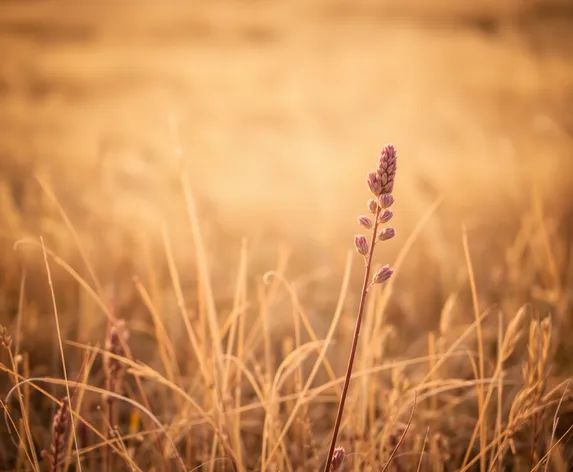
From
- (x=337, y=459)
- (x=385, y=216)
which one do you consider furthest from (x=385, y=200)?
(x=337, y=459)

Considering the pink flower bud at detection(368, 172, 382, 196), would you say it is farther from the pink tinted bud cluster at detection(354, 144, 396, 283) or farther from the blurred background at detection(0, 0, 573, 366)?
the blurred background at detection(0, 0, 573, 366)

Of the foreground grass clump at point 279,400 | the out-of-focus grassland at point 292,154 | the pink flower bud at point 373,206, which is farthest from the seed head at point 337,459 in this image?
the out-of-focus grassland at point 292,154

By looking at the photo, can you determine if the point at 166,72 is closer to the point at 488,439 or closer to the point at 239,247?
the point at 239,247

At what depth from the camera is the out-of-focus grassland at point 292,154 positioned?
296 centimetres

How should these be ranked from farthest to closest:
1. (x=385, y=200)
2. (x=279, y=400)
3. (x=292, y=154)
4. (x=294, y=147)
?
(x=294, y=147), (x=292, y=154), (x=279, y=400), (x=385, y=200)

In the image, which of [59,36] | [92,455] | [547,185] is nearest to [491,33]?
[547,185]

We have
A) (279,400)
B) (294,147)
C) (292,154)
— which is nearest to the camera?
(279,400)

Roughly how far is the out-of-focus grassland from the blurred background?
0.9 inches

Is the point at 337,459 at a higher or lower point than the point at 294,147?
lower

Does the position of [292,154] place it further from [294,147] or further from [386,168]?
[386,168]

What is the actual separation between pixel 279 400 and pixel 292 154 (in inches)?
166

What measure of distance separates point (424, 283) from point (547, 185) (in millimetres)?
1563

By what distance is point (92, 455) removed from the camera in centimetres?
179

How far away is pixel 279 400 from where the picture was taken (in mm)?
1528
